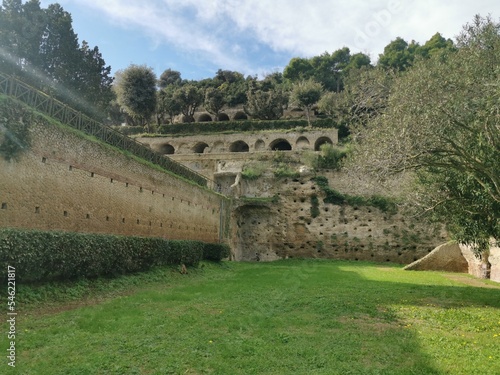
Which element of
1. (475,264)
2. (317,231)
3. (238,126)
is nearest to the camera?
(475,264)

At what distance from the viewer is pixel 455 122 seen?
9.77 metres

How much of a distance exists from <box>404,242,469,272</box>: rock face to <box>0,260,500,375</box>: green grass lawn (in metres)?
11.5

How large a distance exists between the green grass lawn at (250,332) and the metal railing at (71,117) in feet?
19.5

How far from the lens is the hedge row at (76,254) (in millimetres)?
9055

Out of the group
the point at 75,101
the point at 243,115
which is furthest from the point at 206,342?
the point at 243,115

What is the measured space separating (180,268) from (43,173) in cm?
775

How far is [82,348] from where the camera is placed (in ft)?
20.8

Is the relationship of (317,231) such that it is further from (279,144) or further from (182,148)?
(182,148)

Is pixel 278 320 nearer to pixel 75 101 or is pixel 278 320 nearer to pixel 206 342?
pixel 206 342

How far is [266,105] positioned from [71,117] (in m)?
41.3

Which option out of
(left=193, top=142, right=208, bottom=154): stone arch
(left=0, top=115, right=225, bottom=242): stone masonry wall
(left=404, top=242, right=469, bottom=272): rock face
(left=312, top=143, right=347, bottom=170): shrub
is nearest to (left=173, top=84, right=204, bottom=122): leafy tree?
(left=193, top=142, right=208, bottom=154): stone arch

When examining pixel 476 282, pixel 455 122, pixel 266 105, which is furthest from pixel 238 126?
pixel 455 122

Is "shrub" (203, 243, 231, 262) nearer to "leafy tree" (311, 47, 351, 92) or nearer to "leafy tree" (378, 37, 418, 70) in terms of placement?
"leafy tree" (378, 37, 418, 70)

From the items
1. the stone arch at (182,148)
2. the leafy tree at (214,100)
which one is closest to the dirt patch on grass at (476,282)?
the stone arch at (182,148)
